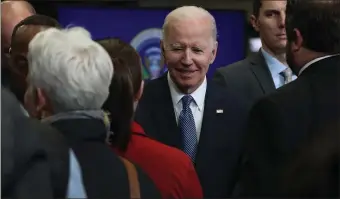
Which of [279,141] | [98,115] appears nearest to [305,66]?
[279,141]

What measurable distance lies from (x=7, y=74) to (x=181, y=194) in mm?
554

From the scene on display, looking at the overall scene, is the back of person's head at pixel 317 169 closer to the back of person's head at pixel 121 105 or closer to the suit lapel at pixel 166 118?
the back of person's head at pixel 121 105

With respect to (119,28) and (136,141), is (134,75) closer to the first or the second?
(136,141)

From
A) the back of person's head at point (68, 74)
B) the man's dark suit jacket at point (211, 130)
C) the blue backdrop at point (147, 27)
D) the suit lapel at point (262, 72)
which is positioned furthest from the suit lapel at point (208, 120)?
the blue backdrop at point (147, 27)

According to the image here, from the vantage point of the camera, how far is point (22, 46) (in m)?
2.29

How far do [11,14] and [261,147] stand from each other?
50.8 inches

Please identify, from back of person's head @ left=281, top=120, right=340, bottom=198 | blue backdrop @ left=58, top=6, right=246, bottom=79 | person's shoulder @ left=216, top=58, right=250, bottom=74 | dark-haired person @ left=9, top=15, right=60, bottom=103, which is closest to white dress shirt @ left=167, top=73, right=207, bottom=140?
person's shoulder @ left=216, top=58, right=250, bottom=74

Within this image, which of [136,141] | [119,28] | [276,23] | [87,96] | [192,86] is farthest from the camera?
[119,28]

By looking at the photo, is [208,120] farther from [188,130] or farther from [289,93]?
[289,93]

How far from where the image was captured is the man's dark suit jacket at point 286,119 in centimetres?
187

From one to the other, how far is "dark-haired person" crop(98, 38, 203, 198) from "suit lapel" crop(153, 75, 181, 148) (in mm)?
392

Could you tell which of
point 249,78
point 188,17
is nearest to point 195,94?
point 188,17

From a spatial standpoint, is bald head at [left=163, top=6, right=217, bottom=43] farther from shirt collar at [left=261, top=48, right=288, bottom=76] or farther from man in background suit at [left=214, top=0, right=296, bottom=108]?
shirt collar at [left=261, top=48, right=288, bottom=76]

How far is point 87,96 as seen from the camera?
1.66 m
